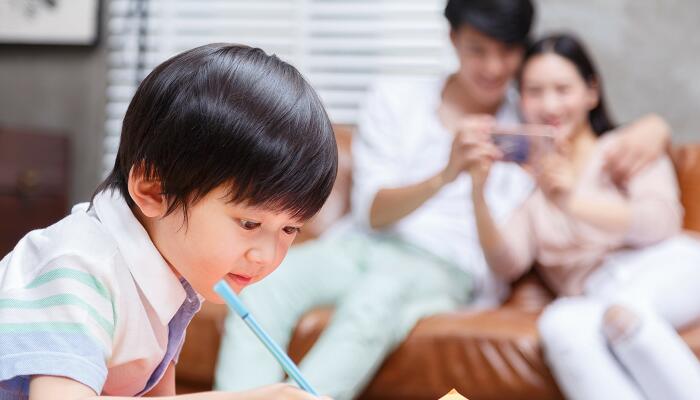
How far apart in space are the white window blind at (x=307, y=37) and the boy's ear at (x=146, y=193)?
200 centimetres

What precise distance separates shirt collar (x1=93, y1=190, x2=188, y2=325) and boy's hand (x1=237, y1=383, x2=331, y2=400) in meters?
0.18

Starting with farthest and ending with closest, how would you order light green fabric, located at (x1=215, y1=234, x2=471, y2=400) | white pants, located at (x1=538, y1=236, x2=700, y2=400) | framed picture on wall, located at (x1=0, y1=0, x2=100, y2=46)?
framed picture on wall, located at (x1=0, y1=0, x2=100, y2=46) → light green fabric, located at (x1=215, y1=234, x2=471, y2=400) → white pants, located at (x1=538, y1=236, x2=700, y2=400)

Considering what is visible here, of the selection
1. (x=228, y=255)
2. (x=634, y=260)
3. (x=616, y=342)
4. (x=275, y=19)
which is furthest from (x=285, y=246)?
(x=275, y=19)

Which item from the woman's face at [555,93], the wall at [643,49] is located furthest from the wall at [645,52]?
the woman's face at [555,93]

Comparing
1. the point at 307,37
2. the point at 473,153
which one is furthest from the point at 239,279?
the point at 307,37

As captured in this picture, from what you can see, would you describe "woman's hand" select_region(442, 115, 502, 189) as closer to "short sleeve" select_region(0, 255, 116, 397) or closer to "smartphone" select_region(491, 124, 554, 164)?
"smartphone" select_region(491, 124, 554, 164)

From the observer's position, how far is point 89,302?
0.73 metres

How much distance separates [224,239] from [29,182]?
205cm

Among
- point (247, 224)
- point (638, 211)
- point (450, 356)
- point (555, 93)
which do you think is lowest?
point (450, 356)

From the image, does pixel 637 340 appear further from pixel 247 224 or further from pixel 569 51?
pixel 247 224

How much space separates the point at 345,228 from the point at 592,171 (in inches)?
23.1

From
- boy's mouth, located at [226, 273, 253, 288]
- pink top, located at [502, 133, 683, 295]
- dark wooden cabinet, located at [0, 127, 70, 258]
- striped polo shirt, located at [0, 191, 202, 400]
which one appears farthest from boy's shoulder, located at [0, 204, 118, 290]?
dark wooden cabinet, located at [0, 127, 70, 258]

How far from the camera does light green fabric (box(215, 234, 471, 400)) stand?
Answer: 1547 mm

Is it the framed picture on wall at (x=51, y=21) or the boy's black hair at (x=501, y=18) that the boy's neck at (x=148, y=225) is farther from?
the framed picture on wall at (x=51, y=21)
